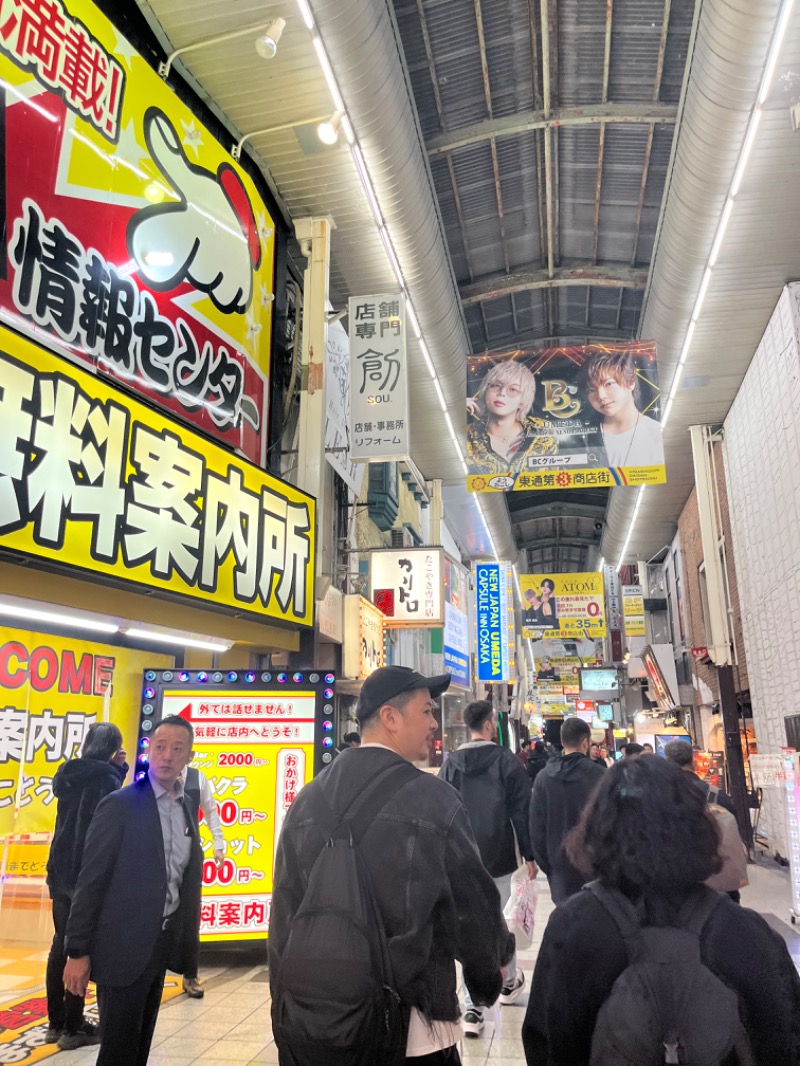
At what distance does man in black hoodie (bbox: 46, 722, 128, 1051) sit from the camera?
4.23 m

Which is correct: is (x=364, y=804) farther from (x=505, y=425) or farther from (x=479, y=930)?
(x=505, y=425)

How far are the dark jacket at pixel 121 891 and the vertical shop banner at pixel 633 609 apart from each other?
70.1ft

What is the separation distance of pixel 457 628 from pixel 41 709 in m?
10.7

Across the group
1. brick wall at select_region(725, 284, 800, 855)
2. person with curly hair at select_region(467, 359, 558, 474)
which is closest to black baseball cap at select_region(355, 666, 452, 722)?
person with curly hair at select_region(467, 359, 558, 474)

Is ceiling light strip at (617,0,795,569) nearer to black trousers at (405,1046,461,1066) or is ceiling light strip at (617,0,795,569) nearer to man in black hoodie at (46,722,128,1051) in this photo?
black trousers at (405,1046,461,1066)

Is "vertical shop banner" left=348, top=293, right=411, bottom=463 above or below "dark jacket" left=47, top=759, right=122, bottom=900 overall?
above

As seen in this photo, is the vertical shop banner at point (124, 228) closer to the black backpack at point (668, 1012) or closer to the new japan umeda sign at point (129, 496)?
the new japan umeda sign at point (129, 496)

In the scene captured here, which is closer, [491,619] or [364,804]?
[364,804]

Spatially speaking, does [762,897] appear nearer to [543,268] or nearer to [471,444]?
[471,444]

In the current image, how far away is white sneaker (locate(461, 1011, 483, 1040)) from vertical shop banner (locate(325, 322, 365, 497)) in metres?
5.78

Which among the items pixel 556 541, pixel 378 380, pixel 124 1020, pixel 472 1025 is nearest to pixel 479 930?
pixel 124 1020

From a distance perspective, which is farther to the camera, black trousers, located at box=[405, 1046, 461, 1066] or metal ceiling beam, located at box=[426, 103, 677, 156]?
metal ceiling beam, located at box=[426, 103, 677, 156]

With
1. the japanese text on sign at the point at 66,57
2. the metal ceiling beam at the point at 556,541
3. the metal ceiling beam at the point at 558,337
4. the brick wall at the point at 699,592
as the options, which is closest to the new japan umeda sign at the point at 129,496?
the japanese text on sign at the point at 66,57

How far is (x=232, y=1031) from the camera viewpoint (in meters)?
4.36
